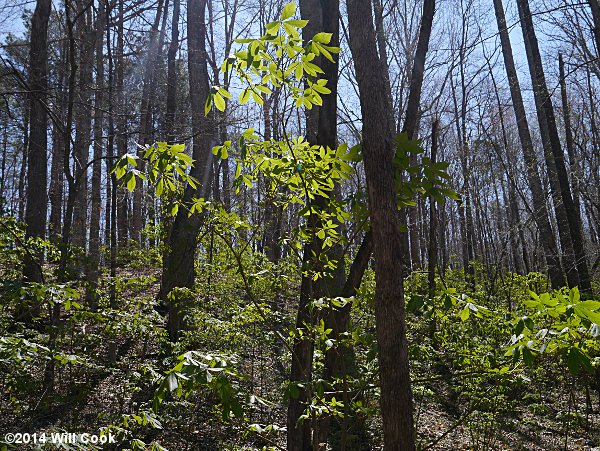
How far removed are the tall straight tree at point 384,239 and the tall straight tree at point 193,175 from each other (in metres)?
4.51

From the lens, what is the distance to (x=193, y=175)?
7.85m

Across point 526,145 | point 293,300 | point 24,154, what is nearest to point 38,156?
point 293,300

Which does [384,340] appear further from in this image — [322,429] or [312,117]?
[312,117]

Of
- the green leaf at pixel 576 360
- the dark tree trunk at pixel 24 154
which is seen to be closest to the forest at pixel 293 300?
the green leaf at pixel 576 360

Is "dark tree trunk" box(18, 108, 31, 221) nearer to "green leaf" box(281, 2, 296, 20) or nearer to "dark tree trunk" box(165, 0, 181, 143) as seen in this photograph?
"dark tree trunk" box(165, 0, 181, 143)

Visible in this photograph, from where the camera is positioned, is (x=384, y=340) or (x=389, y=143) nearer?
(x=384, y=340)

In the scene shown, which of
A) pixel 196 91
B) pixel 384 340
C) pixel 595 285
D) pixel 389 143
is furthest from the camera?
pixel 595 285

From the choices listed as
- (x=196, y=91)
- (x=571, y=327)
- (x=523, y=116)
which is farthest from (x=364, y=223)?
(x=523, y=116)

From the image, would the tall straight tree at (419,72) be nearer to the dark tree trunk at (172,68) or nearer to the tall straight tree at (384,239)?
the tall straight tree at (384,239)

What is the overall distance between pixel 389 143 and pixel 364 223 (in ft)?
1.96

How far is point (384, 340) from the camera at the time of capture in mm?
1763

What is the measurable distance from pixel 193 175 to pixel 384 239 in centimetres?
651

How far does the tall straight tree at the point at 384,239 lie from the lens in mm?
1704

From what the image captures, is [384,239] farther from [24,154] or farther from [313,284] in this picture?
[24,154]
